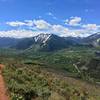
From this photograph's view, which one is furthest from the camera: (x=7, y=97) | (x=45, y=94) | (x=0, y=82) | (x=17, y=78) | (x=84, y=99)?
(x=17, y=78)

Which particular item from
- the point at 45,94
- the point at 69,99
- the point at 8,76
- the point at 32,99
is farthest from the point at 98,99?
the point at 8,76

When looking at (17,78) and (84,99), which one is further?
(17,78)

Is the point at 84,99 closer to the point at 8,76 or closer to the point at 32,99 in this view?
the point at 32,99

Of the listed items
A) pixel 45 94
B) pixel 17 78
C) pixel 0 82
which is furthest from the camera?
pixel 17 78

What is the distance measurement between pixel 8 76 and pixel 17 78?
1432mm

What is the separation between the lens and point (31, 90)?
23.5 meters

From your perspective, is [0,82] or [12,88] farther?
[0,82]

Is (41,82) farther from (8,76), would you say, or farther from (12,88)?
(12,88)

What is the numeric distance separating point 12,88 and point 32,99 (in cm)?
308

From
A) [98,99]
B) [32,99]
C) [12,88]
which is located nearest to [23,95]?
[32,99]

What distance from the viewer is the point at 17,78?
97.9ft

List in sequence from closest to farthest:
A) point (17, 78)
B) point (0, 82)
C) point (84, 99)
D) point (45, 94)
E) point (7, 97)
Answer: point (7, 97), point (45, 94), point (84, 99), point (0, 82), point (17, 78)

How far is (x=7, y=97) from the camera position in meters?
21.2

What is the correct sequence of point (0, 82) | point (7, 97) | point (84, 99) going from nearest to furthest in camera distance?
1. point (7, 97)
2. point (84, 99)
3. point (0, 82)
